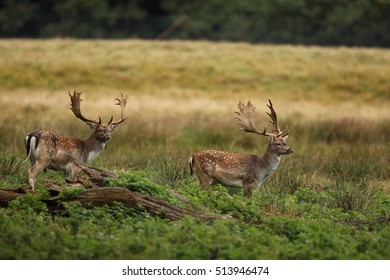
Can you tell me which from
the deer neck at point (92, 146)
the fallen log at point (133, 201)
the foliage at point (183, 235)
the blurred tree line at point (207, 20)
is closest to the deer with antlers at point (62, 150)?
the deer neck at point (92, 146)

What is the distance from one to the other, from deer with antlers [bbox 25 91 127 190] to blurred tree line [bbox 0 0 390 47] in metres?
35.6

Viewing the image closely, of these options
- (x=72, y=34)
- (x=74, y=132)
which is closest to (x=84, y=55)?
(x=72, y=34)

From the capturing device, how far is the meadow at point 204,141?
1052 cm

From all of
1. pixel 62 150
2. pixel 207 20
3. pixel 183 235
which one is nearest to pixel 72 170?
pixel 62 150

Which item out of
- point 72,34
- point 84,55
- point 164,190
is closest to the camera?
point 164,190

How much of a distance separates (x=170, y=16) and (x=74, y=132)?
108 feet

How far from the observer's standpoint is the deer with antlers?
13.5m

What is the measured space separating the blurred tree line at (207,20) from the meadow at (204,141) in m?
9.35

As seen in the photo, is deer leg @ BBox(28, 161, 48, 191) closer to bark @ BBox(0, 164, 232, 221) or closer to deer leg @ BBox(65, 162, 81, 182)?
deer leg @ BBox(65, 162, 81, 182)

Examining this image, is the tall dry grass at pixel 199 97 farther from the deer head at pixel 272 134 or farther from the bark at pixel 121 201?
the bark at pixel 121 201

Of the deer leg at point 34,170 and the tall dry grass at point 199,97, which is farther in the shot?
the tall dry grass at point 199,97

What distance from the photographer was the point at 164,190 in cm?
1192

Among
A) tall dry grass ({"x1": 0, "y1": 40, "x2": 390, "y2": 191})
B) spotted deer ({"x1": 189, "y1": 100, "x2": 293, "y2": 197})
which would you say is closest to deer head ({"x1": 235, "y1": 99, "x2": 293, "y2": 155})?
spotted deer ({"x1": 189, "y1": 100, "x2": 293, "y2": 197})
